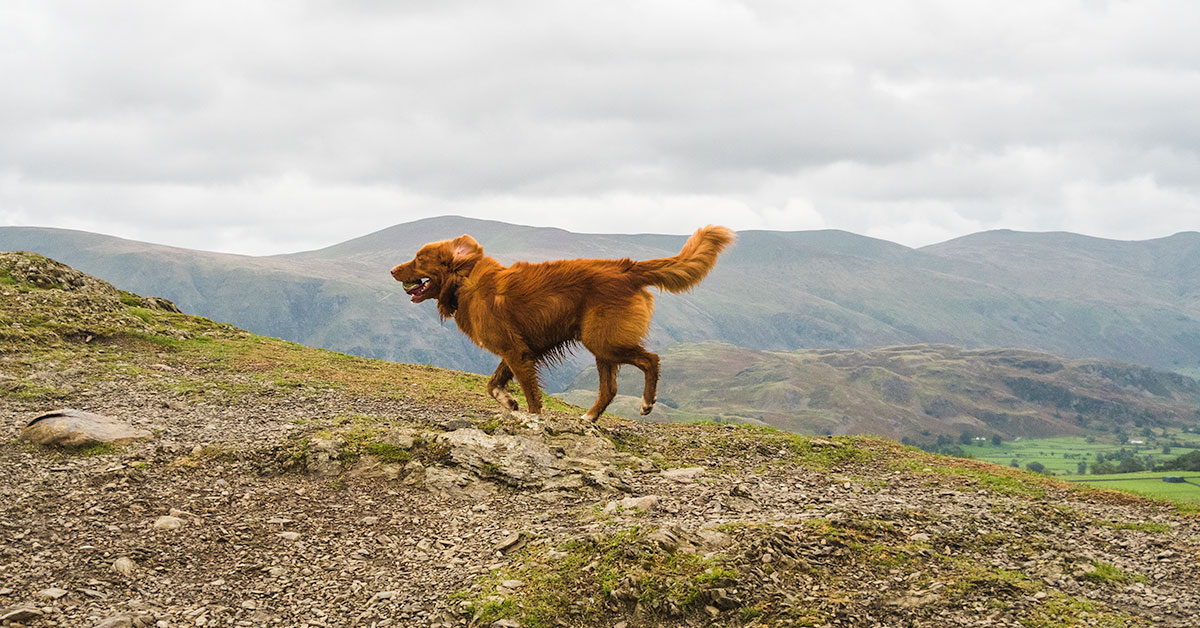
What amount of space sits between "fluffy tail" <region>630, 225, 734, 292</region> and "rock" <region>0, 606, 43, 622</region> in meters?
8.82

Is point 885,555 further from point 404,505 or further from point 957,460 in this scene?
point 957,460

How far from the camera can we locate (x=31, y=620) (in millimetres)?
7844

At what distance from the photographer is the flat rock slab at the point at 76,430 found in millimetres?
12344

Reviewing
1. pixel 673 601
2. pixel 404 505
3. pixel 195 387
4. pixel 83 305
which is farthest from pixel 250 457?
pixel 83 305

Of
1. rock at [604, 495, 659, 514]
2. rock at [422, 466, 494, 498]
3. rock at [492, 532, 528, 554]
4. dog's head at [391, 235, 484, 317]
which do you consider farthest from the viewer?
dog's head at [391, 235, 484, 317]

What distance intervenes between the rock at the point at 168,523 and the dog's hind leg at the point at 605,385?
640 centimetres

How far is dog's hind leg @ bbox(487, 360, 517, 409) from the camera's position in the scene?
15.4 m

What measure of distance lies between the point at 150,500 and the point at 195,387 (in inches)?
272

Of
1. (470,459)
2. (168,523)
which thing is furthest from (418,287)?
(168,523)

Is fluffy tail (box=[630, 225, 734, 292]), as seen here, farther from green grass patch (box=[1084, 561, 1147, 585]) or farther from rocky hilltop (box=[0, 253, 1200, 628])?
green grass patch (box=[1084, 561, 1147, 585])

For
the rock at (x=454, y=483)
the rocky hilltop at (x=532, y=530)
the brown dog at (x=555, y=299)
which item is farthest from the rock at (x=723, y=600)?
A: the brown dog at (x=555, y=299)

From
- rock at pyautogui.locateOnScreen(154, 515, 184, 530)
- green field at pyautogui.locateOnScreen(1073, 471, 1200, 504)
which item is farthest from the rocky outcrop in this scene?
green field at pyautogui.locateOnScreen(1073, 471, 1200, 504)

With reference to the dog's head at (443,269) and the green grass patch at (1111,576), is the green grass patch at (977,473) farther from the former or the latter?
the dog's head at (443,269)

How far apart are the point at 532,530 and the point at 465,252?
6.25 meters
